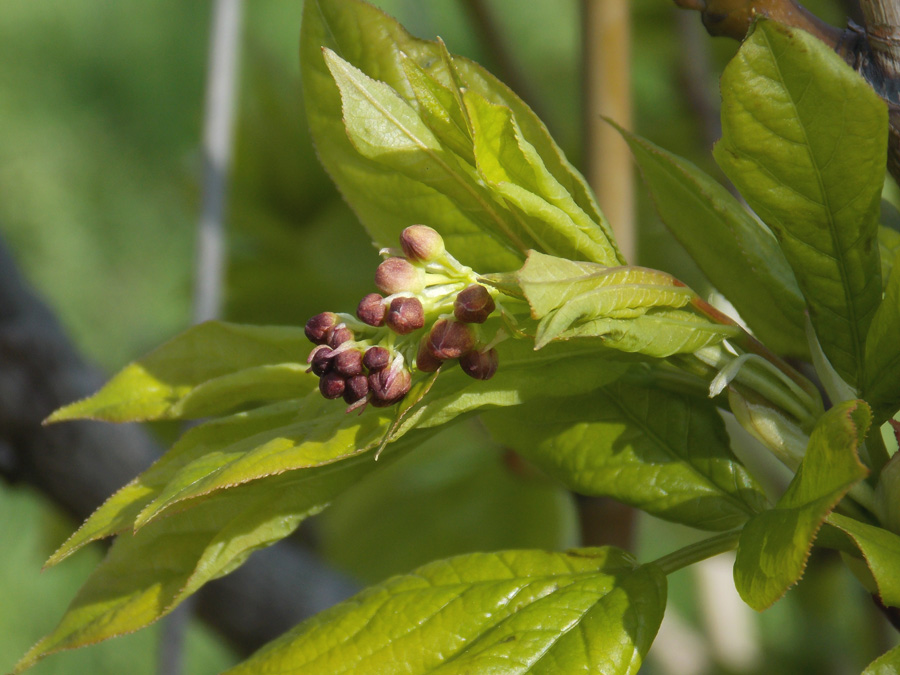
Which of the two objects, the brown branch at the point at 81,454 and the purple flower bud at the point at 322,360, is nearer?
the purple flower bud at the point at 322,360

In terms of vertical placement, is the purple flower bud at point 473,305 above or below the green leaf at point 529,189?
below

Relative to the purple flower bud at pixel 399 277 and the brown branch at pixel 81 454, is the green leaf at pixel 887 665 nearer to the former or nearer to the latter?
the purple flower bud at pixel 399 277

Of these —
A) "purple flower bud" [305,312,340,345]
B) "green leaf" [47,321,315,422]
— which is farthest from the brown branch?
"purple flower bud" [305,312,340,345]

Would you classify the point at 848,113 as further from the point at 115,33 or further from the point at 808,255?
the point at 115,33

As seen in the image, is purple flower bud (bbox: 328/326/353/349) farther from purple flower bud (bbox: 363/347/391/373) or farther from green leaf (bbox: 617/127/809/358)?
green leaf (bbox: 617/127/809/358)

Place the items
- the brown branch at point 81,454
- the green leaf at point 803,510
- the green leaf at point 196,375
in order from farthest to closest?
the brown branch at point 81,454 → the green leaf at point 196,375 → the green leaf at point 803,510

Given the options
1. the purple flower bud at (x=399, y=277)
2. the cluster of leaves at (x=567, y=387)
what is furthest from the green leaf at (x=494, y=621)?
the purple flower bud at (x=399, y=277)
